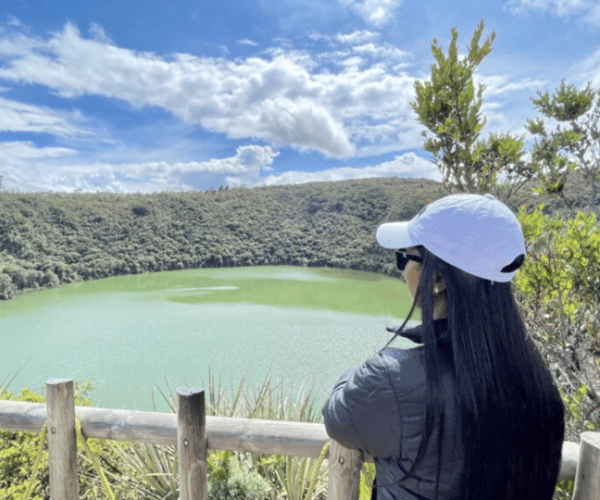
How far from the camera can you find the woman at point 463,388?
738 mm

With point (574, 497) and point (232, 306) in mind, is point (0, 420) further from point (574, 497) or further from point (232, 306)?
point (232, 306)

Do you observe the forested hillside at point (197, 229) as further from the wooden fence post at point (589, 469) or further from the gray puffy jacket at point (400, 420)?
the gray puffy jacket at point (400, 420)

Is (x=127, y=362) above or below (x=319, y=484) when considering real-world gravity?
below

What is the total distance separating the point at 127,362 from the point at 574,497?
1045cm

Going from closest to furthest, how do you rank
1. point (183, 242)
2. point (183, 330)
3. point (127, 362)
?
point (127, 362) → point (183, 330) → point (183, 242)

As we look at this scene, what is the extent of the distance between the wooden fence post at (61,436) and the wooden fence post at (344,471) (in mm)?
942

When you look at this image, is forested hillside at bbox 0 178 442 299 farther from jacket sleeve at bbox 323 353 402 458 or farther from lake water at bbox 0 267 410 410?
jacket sleeve at bbox 323 353 402 458

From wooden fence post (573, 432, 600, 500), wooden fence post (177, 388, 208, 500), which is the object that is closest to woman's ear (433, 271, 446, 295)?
wooden fence post (573, 432, 600, 500)

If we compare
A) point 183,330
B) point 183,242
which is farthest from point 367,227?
point 183,330

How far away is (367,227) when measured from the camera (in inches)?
1652

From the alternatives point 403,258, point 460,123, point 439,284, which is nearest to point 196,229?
point 460,123

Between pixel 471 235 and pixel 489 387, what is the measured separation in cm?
27

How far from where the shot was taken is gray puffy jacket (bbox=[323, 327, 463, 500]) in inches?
29.3

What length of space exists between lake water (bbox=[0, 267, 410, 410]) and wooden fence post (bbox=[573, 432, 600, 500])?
6.97ft
